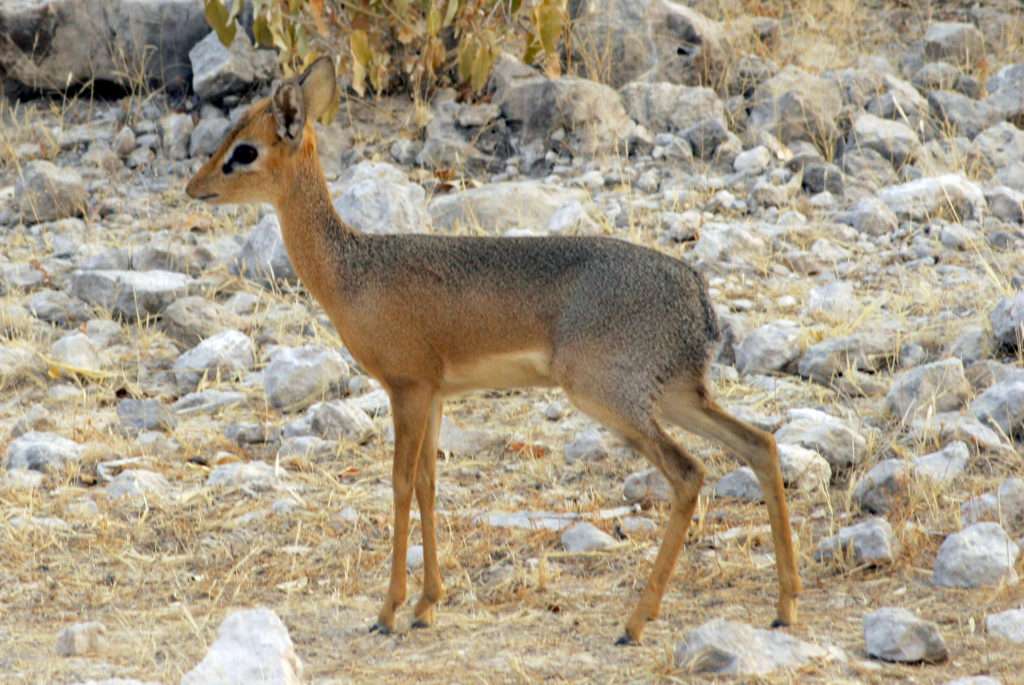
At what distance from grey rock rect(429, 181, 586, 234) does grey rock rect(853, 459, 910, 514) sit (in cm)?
371

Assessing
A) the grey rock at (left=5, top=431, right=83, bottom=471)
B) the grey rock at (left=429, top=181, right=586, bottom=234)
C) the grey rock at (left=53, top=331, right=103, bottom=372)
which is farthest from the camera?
the grey rock at (left=429, top=181, right=586, bottom=234)

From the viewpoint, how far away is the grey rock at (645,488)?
16.8ft

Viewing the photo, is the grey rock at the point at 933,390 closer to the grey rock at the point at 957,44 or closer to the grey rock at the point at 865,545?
the grey rock at the point at 865,545

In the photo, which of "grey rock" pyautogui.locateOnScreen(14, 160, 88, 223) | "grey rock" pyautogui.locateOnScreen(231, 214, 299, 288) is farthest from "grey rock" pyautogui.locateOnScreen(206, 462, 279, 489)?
"grey rock" pyautogui.locateOnScreen(14, 160, 88, 223)

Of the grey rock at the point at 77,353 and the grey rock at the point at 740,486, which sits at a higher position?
the grey rock at the point at 740,486

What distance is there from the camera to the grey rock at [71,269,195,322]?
288 inches

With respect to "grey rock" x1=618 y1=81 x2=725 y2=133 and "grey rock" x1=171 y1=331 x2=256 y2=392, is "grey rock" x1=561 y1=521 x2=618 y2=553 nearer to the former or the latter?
"grey rock" x1=171 y1=331 x2=256 y2=392

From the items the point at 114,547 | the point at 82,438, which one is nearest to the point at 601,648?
the point at 114,547

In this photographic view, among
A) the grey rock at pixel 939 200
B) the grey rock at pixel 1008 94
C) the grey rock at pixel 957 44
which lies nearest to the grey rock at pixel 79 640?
the grey rock at pixel 939 200

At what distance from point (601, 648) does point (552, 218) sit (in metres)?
4.58

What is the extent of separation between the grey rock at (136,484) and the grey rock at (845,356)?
10.2ft

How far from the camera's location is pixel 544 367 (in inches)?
165

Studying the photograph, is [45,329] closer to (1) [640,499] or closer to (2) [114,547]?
(2) [114,547]

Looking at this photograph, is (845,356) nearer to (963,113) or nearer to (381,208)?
(381,208)
